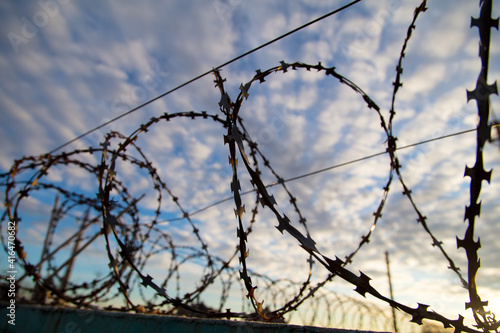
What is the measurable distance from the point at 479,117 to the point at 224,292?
5543 millimetres

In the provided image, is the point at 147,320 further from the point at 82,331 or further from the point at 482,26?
the point at 482,26

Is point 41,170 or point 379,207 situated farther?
point 41,170

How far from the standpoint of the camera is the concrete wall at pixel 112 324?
7.70 ft

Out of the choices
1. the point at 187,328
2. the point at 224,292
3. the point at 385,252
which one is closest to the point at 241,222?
the point at 187,328

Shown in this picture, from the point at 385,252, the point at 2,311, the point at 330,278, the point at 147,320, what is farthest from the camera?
the point at 385,252

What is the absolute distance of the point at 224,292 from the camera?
593cm

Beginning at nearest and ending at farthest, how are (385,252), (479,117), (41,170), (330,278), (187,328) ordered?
(479,117) → (187,328) → (330,278) → (41,170) → (385,252)

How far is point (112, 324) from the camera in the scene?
307 centimetres

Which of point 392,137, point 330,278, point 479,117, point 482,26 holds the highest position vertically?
point 392,137

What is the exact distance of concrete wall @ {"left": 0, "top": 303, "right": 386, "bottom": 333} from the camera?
235 cm

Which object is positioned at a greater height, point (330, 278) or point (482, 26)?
point (482, 26)

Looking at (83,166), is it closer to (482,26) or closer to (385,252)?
(482,26)

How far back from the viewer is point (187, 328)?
8.75ft

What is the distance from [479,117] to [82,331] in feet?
13.5
